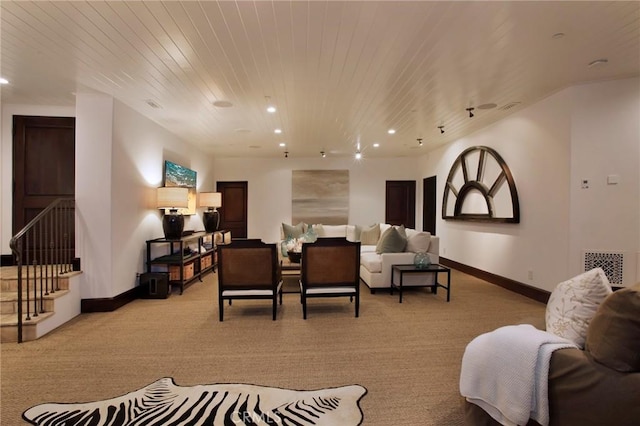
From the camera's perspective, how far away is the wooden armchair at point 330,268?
3.48m

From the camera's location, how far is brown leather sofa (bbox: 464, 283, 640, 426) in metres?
1.20

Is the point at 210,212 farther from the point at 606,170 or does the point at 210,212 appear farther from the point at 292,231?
the point at 606,170

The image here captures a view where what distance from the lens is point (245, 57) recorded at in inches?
114

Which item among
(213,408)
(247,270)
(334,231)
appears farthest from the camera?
(334,231)

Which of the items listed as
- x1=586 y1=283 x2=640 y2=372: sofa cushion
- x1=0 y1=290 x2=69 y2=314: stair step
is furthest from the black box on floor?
x1=586 y1=283 x2=640 y2=372: sofa cushion

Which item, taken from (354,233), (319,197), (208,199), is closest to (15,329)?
(208,199)

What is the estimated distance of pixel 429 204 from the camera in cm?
805

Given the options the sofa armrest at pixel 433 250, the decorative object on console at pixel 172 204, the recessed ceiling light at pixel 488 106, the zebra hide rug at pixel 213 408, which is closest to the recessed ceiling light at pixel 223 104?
the decorative object on console at pixel 172 204

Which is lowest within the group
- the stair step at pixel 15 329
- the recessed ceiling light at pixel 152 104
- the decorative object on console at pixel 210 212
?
the stair step at pixel 15 329

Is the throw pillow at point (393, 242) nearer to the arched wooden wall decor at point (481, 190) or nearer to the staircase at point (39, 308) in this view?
the arched wooden wall decor at point (481, 190)

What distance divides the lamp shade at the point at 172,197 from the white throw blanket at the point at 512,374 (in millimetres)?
4580

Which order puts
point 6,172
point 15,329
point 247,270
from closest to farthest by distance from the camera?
point 15,329 → point 247,270 → point 6,172

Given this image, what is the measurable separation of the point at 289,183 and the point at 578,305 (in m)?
7.61

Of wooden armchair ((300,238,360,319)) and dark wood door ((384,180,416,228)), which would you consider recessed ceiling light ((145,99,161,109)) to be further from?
dark wood door ((384,180,416,228))
